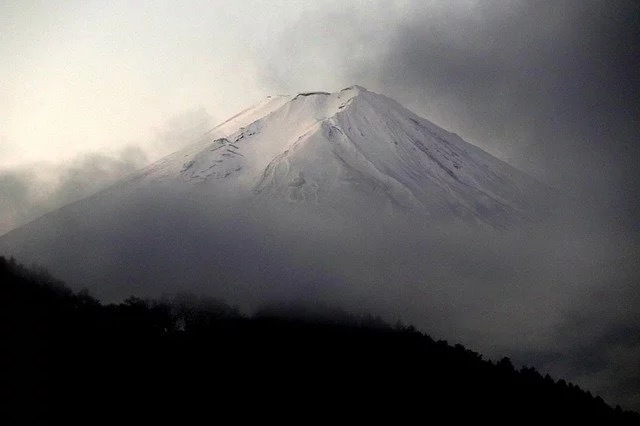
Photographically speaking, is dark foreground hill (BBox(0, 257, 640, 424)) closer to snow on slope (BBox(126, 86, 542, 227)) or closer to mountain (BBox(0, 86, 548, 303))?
mountain (BBox(0, 86, 548, 303))

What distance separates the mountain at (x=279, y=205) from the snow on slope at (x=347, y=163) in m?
0.26

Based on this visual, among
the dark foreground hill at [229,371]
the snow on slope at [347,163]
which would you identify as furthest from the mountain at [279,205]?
the dark foreground hill at [229,371]

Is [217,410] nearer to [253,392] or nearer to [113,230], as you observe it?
[253,392]

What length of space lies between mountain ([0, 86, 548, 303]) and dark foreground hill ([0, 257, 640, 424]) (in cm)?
2976

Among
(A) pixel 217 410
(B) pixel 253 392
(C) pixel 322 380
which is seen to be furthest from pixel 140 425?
(C) pixel 322 380

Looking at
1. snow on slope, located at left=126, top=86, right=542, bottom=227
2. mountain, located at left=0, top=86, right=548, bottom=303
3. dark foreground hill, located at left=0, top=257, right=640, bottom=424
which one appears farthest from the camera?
snow on slope, located at left=126, top=86, right=542, bottom=227

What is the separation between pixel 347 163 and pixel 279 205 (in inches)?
623

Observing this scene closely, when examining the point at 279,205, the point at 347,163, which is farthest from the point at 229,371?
the point at 347,163

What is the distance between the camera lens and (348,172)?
140 m

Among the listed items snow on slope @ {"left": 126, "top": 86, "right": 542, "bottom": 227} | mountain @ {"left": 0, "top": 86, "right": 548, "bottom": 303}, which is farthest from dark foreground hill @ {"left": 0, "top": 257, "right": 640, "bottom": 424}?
snow on slope @ {"left": 126, "top": 86, "right": 542, "bottom": 227}

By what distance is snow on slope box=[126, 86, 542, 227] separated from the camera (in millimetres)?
138125

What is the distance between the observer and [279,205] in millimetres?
133375

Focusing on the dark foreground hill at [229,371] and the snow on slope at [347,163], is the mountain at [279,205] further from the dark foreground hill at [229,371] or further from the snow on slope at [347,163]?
the dark foreground hill at [229,371]

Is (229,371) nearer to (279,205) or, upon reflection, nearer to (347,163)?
(279,205)
